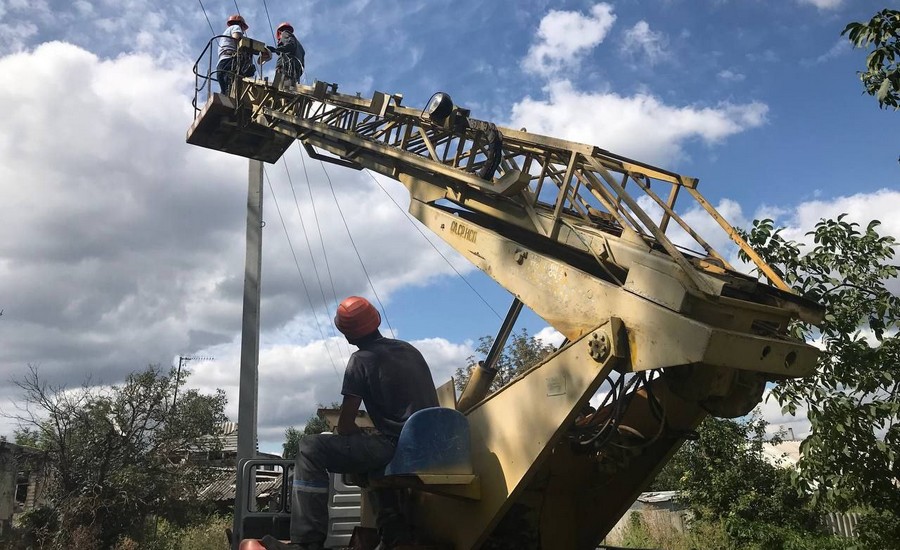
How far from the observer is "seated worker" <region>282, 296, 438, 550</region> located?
414 cm

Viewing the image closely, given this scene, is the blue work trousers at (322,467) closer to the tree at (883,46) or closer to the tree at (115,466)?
the tree at (883,46)

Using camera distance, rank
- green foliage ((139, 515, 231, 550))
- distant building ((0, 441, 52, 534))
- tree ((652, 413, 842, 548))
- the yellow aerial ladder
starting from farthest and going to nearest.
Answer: green foliage ((139, 515, 231, 550)), distant building ((0, 441, 52, 534)), tree ((652, 413, 842, 548)), the yellow aerial ladder

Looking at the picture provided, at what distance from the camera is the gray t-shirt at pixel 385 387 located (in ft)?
14.4

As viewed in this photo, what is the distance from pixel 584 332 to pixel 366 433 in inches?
62.2

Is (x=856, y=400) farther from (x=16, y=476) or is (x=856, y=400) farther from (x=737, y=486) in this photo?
(x=16, y=476)

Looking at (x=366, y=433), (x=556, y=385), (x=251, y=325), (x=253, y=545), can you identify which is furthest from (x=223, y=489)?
(x=556, y=385)

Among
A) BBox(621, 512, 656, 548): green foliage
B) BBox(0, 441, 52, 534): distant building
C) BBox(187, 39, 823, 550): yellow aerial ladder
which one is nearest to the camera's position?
BBox(187, 39, 823, 550): yellow aerial ladder

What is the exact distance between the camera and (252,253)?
12.4m

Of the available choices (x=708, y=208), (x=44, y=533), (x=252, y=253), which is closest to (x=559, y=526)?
(x=708, y=208)

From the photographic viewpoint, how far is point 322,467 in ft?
13.8

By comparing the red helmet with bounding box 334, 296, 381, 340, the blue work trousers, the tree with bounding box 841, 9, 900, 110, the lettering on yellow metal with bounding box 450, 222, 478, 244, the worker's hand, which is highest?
the tree with bounding box 841, 9, 900, 110

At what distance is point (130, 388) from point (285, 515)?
13729mm

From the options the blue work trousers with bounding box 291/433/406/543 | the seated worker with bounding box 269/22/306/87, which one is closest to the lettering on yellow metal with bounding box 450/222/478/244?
the blue work trousers with bounding box 291/433/406/543

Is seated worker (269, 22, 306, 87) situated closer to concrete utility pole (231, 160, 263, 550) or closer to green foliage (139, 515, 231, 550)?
concrete utility pole (231, 160, 263, 550)
